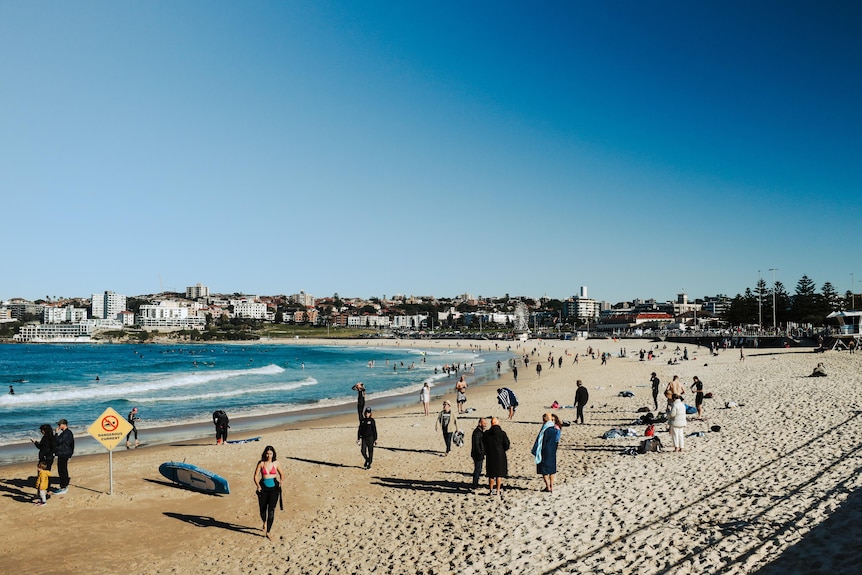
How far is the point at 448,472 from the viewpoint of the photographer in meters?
12.4

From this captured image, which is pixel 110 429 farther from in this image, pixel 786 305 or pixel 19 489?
pixel 786 305

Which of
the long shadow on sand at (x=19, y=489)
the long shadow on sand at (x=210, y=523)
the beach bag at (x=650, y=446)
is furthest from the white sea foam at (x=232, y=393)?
the beach bag at (x=650, y=446)

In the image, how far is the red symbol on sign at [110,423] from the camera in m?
11.6

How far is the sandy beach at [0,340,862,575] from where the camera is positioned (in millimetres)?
7086

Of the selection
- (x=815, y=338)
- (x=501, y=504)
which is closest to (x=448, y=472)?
(x=501, y=504)

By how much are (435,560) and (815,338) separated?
63.1m

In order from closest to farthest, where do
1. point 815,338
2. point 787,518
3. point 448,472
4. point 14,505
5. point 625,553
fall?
1. point 625,553
2. point 787,518
3. point 14,505
4. point 448,472
5. point 815,338

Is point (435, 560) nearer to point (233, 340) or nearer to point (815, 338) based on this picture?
point (815, 338)

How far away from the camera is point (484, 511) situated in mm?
9359

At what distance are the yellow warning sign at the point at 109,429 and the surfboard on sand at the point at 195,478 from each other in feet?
4.67

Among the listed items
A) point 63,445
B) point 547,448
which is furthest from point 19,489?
point 547,448

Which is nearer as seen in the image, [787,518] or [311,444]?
[787,518]

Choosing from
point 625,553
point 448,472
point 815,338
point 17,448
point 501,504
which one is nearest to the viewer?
point 625,553

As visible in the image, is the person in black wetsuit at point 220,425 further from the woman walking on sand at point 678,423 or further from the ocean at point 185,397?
the woman walking on sand at point 678,423
